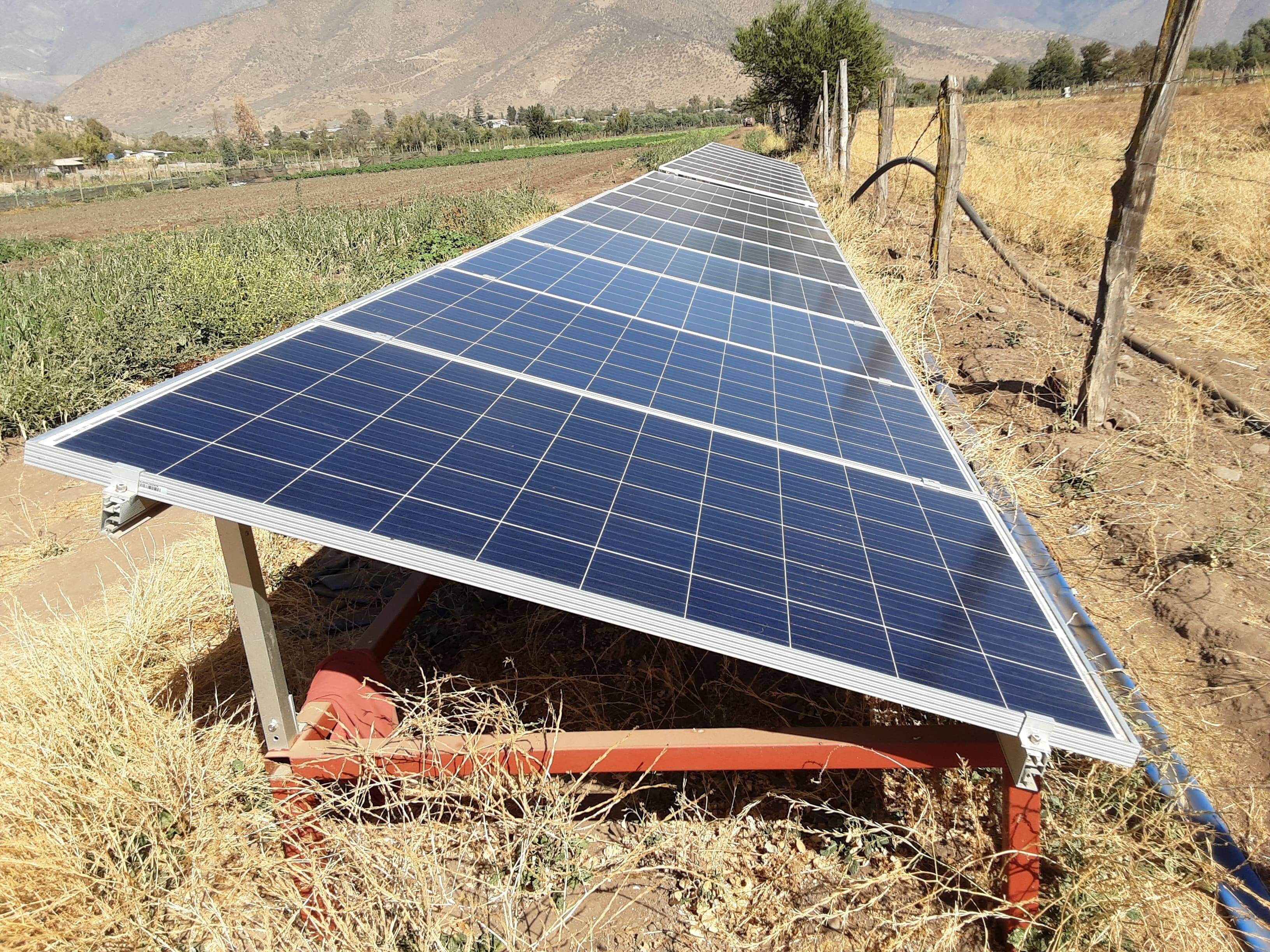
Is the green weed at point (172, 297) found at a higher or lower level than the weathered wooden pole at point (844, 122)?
lower

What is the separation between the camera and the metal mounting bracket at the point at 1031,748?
2.49 metres

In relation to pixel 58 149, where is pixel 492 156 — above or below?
below

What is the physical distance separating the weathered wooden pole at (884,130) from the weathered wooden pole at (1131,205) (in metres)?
9.26

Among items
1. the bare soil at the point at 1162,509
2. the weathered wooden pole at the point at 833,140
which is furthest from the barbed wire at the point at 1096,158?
the weathered wooden pole at the point at 833,140

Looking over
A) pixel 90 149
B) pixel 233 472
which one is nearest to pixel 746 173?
pixel 233 472

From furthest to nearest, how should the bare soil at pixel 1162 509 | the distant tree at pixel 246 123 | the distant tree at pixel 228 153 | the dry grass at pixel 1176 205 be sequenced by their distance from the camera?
the distant tree at pixel 246 123 → the distant tree at pixel 228 153 → the dry grass at pixel 1176 205 → the bare soil at pixel 1162 509

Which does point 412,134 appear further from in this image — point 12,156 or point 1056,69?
point 1056,69

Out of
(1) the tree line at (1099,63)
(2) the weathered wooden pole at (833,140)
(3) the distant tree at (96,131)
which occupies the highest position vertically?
(3) the distant tree at (96,131)

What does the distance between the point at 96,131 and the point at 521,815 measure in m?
173

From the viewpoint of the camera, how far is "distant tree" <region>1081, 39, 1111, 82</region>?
8212cm

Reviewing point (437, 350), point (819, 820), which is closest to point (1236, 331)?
point (819, 820)

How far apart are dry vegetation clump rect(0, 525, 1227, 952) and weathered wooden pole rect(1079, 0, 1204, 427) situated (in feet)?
16.6

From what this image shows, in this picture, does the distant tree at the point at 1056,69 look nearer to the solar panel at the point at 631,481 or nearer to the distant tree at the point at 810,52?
the distant tree at the point at 810,52

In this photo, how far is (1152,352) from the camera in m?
9.16
